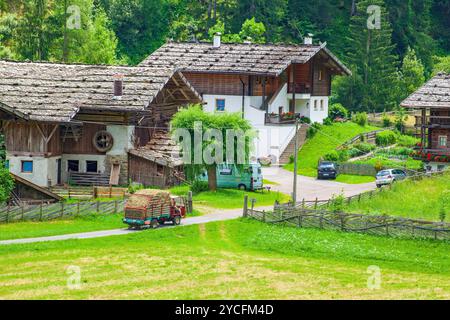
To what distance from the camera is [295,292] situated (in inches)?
2288

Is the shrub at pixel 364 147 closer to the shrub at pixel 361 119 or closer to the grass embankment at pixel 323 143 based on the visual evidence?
the grass embankment at pixel 323 143

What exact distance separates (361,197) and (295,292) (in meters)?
23.0

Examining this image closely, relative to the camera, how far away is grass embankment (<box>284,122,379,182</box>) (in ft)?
319

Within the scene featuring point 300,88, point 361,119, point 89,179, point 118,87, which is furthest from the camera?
point 361,119

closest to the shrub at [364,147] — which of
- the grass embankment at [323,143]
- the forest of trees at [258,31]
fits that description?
the grass embankment at [323,143]

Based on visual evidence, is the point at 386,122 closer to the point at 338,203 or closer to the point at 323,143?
the point at 323,143

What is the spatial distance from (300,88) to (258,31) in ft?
70.1

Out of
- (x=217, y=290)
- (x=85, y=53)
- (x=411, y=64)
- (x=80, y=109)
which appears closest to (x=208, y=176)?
(x=80, y=109)

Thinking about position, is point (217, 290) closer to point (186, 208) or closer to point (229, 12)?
point (186, 208)

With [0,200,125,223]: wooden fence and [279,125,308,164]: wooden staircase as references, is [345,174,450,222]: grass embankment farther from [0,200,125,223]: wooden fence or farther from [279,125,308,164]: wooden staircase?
[279,125,308,164]: wooden staircase

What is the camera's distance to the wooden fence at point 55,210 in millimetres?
74875

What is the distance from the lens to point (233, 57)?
10656 centimetres

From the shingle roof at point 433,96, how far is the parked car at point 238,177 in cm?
1506

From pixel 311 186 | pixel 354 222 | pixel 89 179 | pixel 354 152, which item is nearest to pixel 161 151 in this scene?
pixel 89 179
